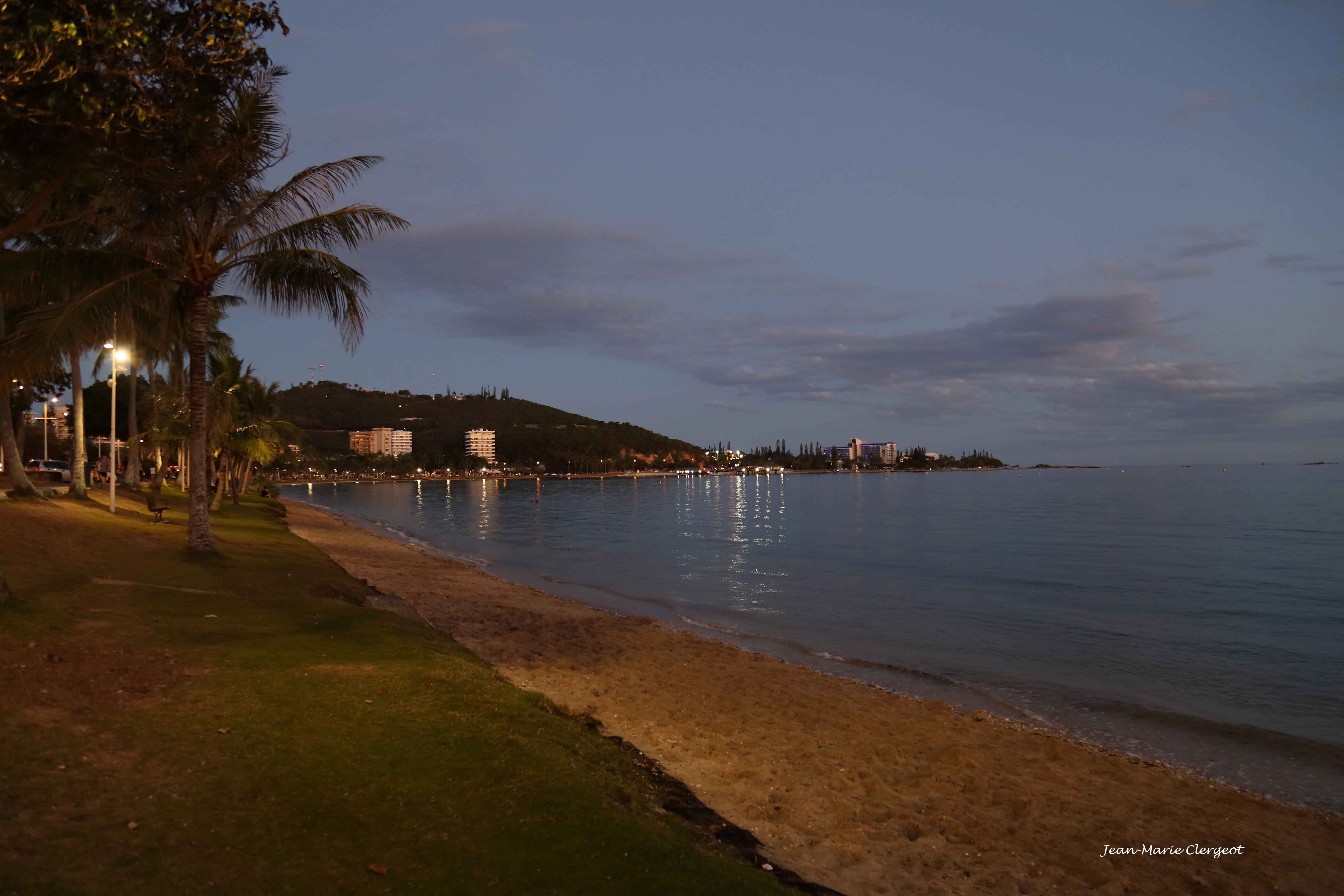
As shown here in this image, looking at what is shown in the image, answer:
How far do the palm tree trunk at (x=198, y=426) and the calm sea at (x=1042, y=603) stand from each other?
9.80m

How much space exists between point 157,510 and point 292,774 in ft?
71.8

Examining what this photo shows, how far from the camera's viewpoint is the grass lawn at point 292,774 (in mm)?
4582

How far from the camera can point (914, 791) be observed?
8.38 metres

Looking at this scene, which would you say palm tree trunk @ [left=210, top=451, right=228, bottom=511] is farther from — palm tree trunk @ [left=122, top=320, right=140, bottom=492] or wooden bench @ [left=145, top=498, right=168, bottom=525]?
wooden bench @ [left=145, top=498, right=168, bottom=525]

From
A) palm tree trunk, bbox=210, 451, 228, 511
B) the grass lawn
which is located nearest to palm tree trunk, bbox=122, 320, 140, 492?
palm tree trunk, bbox=210, 451, 228, 511

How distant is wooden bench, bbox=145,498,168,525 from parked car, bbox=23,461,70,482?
60.9ft

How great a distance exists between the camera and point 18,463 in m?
22.3

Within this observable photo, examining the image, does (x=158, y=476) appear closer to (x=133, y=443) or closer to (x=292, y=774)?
(x=133, y=443)

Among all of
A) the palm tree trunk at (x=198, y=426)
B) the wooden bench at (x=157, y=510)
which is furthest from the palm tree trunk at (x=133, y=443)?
the palm tree trunk at (x=198, y=426)

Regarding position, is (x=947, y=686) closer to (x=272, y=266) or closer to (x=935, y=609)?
(x=935, y=609)

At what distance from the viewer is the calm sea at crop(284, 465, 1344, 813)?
12477mm

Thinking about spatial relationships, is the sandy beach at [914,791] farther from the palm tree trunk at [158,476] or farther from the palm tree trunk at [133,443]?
the palm tree trunk at [158,476]

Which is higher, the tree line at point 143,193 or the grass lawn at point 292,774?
the tree line at point 143,193

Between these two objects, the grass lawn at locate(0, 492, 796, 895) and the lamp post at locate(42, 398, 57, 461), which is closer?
the grass lawn at locate(0, 492, 796, 895)
